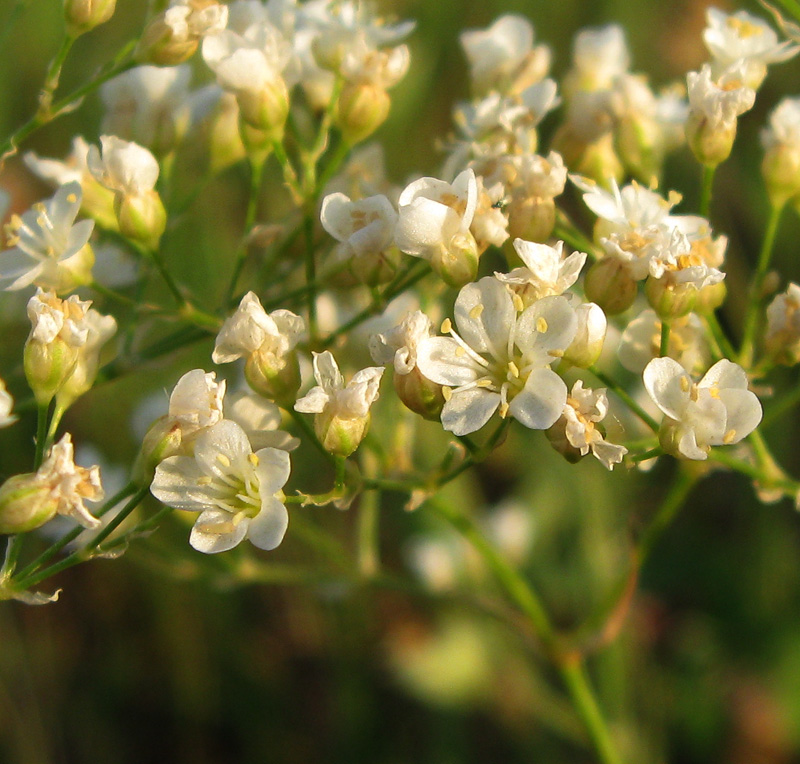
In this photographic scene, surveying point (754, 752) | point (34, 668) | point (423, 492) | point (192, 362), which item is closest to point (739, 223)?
point (754, 752)

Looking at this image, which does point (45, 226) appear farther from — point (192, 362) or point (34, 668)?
point (34, 668)

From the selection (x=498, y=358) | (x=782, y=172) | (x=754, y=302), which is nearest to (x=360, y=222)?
(x=498, y=358)

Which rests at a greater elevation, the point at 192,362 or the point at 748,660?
the point at 192,362

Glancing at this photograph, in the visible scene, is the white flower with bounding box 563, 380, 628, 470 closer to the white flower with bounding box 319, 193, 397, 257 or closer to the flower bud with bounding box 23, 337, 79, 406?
the white flower with bounding box 319, 193, 397, 257

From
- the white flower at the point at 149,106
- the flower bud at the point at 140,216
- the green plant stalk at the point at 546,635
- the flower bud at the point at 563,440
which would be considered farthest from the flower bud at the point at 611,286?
the white flower at the point at 149,106

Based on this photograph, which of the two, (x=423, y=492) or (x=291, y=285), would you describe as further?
(x=291, y=285)

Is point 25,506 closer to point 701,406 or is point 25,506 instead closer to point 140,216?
point 140,216

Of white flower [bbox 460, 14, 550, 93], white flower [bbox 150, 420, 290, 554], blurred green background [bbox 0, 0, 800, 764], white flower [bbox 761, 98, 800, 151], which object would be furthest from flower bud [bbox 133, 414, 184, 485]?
blurred green background [bbox 0, 0, 800, 764]
